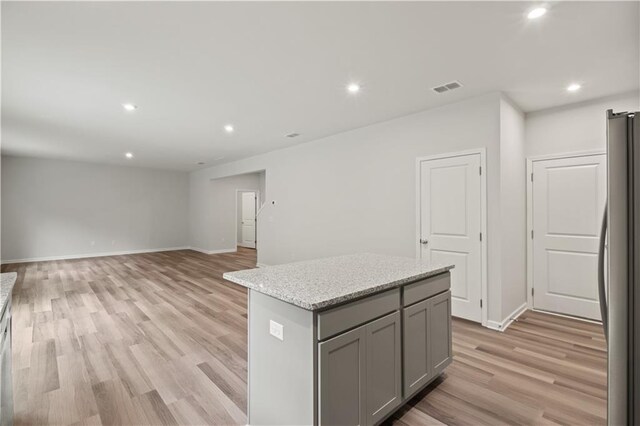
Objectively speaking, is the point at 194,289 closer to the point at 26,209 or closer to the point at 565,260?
the point at 565,260

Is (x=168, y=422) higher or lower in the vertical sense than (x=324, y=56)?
lower

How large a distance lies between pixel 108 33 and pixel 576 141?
4993 mm

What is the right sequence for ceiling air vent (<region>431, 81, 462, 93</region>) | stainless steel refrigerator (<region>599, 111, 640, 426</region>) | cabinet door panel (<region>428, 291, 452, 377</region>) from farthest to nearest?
ceiling air vent (<region>431, 81, 462, 93</region>) → cabinet door panel (<region>428, 291, 452, 377</region>) → stainless steel refrigerator (<region>599, 111, 640, 426</region>)

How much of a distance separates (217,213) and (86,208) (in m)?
3.54

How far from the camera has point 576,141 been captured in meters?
3.68

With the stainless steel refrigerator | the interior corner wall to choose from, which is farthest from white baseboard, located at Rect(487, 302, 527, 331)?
the stainless steel refrigerator

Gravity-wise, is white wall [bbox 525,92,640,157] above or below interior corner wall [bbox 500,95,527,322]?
above

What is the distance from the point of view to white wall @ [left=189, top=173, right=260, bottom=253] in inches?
372

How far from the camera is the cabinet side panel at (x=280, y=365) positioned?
1.46 meters

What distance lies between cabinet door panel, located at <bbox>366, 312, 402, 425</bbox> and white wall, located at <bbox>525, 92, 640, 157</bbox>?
352 cm

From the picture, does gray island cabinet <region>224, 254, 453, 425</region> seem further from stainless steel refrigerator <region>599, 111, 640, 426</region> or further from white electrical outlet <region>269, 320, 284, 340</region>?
stainless steel refrigerator <region>599, 111, 640, 426</region>

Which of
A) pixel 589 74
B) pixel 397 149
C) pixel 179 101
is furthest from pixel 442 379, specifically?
pixel 179 101

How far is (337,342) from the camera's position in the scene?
1503mm

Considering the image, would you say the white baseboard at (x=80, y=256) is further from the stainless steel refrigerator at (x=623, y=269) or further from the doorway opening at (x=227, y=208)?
the stainless steel refrigerator at (x=623, y=269)
